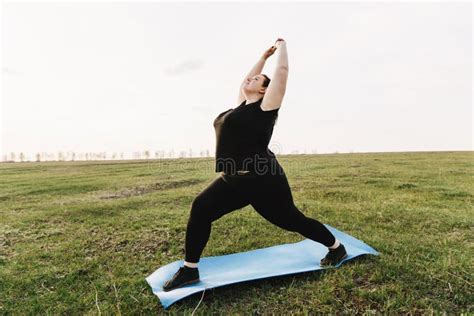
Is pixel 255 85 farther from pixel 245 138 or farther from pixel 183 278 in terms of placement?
pixel 183 278

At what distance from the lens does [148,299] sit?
388 centimetres

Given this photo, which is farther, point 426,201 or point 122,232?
point 426,201

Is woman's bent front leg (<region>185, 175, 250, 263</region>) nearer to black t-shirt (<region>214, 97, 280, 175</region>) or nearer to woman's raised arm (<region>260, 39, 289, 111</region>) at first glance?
black t-shirt (<region>214, 97, 280, 175</region>)

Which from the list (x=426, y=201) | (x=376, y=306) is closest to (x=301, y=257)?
(x=376, y=306)

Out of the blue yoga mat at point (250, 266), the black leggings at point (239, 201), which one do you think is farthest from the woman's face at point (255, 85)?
the blue yoga mat at point (250, 266)

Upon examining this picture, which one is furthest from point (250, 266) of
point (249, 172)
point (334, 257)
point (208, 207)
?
point (249, 172)

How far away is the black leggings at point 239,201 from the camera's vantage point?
3.78 metres

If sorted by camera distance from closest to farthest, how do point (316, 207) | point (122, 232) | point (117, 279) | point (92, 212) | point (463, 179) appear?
1. point (117, 279)
2. point (122, 232)
3. point (316, 207)
4. point (92, 212)
5. point (463, 179)

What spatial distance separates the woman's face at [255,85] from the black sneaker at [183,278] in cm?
208

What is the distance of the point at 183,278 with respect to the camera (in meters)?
3.94

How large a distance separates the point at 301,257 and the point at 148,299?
1980mm

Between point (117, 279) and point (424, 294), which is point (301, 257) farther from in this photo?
point (117, 279)

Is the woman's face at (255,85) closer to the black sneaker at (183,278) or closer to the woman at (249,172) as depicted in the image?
the woman at (249,172)

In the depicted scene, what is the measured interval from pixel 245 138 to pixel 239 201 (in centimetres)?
70
